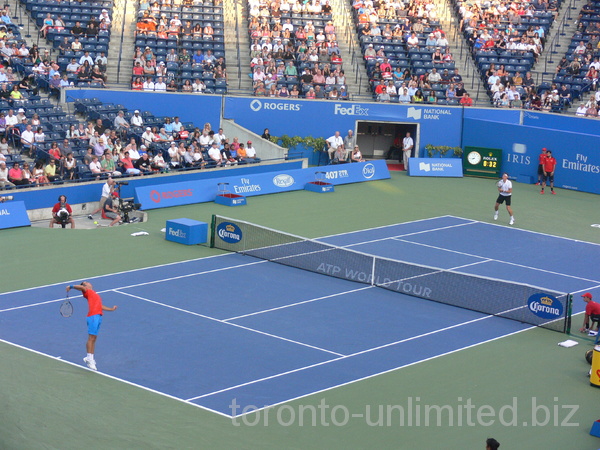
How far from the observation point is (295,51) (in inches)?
1831

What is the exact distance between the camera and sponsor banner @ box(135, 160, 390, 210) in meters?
34.5

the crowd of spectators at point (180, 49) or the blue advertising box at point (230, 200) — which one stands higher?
the crowd of spectators at point (180, 49)

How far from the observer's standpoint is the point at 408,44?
157 feet

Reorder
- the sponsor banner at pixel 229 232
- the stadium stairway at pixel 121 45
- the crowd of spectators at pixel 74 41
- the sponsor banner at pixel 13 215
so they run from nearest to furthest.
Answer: the sponsor banner at pixel 229 232 → the sponsor banner at pixel 13 215 → the crowd of spectators at pixel 74 41 → the stadium stairway at pixel 121 45

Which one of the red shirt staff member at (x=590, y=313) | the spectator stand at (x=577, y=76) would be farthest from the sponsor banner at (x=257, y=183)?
the red shirt staff member at (x=590, y=313)

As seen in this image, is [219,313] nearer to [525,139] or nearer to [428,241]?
[428,241]

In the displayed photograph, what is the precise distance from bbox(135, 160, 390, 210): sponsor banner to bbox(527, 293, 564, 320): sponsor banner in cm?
1484

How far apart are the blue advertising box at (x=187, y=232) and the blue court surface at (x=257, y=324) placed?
1.59 meters

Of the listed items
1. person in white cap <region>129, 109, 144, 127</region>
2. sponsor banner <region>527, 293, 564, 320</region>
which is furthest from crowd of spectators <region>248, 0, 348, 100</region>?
sponsor banner <region>527, 293, 564, 320</region>

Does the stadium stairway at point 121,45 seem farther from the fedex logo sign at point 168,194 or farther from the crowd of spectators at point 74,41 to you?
the fedex logo sign at point 168,194

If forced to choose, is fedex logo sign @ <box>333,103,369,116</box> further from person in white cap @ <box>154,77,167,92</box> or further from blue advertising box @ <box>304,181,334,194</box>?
person in white cap @ <box>154,77,167,92</box>

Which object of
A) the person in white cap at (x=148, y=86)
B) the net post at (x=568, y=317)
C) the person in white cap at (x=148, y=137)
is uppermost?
the person in white cap at (x=148, y=86)

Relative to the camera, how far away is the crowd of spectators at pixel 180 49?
42531 millimetres

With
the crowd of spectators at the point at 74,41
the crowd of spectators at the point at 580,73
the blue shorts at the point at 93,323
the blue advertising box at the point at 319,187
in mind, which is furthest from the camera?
the crowd of spectators at the point at 580,73
